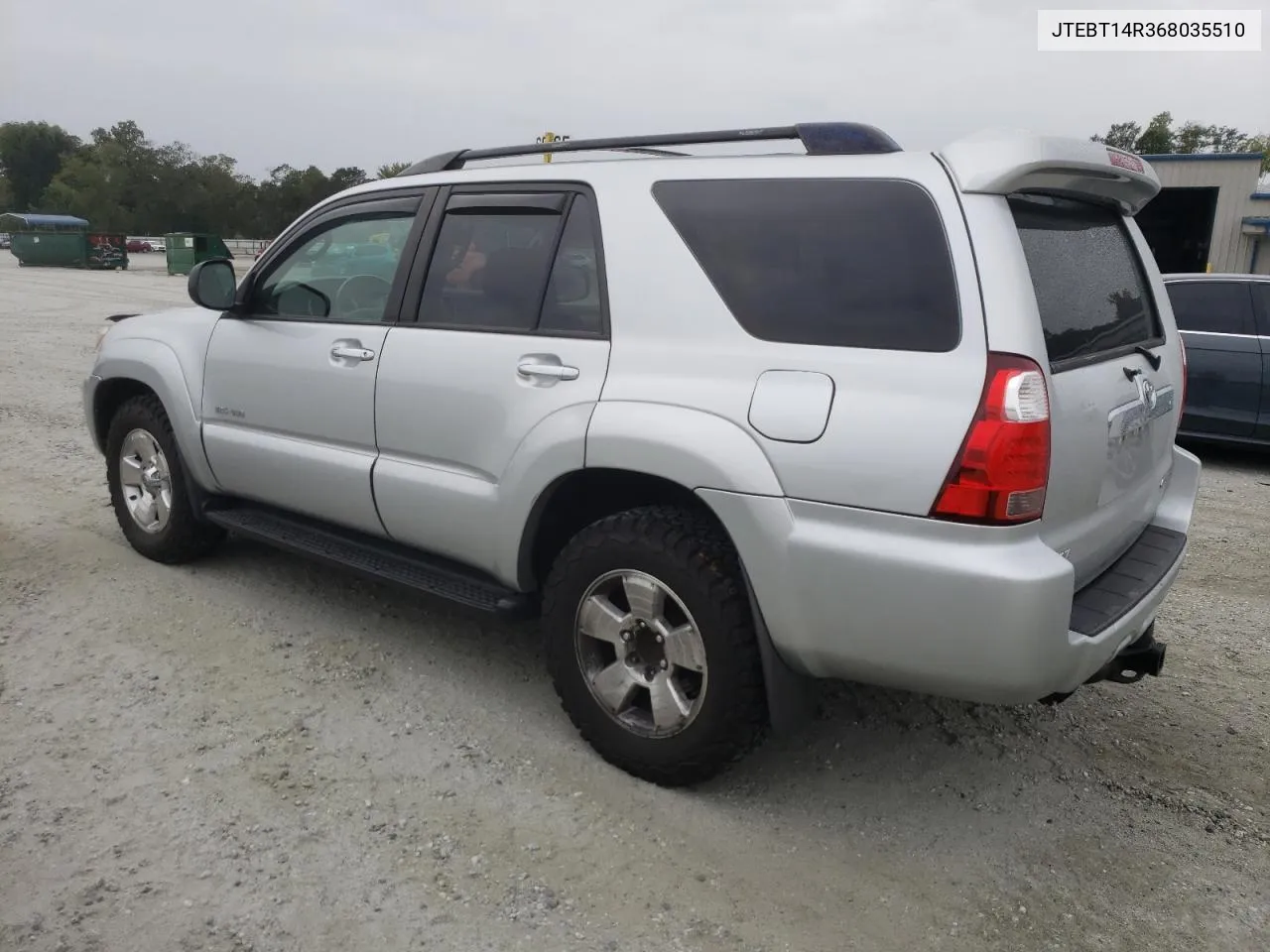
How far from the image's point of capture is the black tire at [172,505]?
4.68 metres

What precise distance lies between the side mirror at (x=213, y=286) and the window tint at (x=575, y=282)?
5.50ft

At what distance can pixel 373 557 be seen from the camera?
386 cm

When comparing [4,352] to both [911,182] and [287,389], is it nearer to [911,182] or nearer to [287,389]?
[287,389]

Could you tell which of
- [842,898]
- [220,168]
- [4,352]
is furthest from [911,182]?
[220,168]

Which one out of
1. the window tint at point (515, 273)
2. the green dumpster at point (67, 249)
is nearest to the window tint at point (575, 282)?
the window tint at point (515, 273)

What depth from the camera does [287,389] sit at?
159 inches

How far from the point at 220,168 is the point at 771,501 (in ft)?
315

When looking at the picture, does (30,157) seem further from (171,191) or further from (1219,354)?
(1219,354)

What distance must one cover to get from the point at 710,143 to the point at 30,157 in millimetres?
122287

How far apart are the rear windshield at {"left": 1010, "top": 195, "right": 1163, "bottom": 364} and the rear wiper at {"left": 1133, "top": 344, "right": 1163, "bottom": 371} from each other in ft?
0.10

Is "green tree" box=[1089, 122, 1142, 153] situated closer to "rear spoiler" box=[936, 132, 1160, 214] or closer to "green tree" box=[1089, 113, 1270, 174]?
"green tree" box=[1089, 113, 1270, 174]

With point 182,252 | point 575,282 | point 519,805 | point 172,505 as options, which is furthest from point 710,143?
point 182,252

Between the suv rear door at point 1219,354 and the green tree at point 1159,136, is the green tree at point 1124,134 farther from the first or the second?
the suv rear door at point 1219,354

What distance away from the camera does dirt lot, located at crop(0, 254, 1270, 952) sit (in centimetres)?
258
